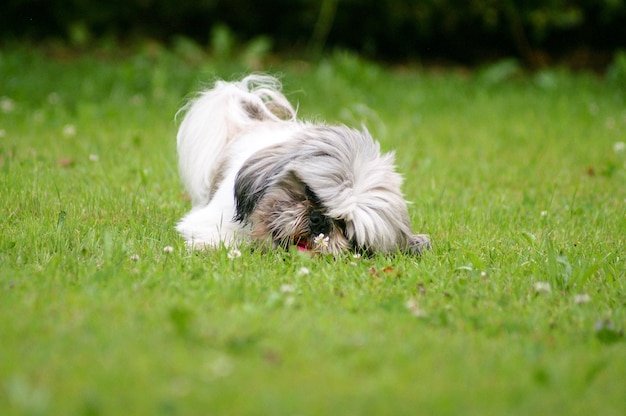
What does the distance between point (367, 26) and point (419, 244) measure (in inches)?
381

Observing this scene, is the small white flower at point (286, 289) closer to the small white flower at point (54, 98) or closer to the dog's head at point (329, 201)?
the dog's head at point (329, 201)

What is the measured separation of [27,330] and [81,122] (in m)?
5.64

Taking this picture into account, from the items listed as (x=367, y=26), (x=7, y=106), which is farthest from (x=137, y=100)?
(x=367, y=26)

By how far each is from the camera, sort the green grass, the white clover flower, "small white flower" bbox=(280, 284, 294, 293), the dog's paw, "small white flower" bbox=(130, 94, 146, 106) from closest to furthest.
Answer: the green grass, "small white flower" bbox=(280, 284, 294, 293), the dog's paw, the white clover flower, "small white flower" bbox=(130, 94, 146, 106)

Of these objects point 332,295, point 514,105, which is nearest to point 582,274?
→ point 332,295

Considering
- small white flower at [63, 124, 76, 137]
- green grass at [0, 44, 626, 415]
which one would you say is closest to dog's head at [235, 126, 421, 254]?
green grass at [0, 44, 626, 415]

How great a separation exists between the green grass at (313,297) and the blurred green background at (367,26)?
556 centimetres

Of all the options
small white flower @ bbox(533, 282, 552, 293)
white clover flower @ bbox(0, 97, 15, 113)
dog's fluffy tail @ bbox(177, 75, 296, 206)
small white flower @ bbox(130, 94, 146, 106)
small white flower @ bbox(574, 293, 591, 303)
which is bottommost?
white clover flower @ bbox(0, 97, 15, 113)

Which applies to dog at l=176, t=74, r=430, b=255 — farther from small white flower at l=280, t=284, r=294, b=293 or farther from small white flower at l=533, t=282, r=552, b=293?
small white flower at l=533, t=282, r=552, b=293

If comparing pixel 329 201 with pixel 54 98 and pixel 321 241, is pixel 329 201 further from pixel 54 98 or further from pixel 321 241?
pixel 54 98

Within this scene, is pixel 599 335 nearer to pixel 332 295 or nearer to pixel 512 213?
pixel 332 295

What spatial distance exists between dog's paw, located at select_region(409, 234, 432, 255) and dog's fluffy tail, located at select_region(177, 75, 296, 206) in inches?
61.8

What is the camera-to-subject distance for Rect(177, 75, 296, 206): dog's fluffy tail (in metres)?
5.77

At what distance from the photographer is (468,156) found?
26.0 feet
